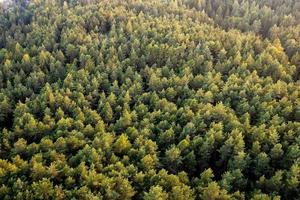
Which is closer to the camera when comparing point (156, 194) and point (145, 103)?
point (156, 194)

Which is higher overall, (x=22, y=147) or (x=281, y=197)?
(x=22, y=147)

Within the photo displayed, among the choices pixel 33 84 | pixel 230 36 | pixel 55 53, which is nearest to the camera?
pixel 33 84

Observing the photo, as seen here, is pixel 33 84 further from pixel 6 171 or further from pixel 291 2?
pixel 291 2

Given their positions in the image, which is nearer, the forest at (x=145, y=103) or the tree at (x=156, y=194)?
the tree at (x=156, y=194)

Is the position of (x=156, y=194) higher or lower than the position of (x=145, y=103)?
higher

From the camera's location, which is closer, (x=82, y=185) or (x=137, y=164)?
(x=82, y=185)

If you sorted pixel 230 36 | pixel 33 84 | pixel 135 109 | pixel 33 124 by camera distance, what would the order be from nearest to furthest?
pixel 33 124
pixel 135 109
pixel 33 84
pixel 230 36

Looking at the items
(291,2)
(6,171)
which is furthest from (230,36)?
(6,171)

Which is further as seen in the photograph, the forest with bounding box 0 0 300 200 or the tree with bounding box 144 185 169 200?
the forest with bounding box 0 0 300 200
